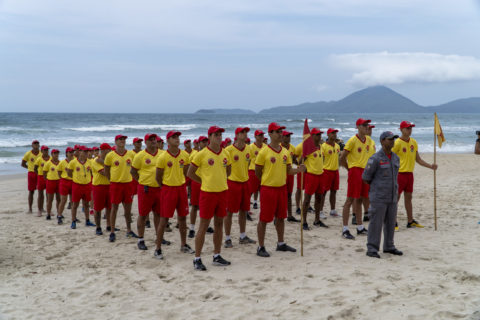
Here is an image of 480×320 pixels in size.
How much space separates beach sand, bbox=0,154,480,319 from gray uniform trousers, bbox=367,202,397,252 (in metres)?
0.22

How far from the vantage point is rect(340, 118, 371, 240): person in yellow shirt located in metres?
7.99

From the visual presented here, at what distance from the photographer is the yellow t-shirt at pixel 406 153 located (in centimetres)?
844

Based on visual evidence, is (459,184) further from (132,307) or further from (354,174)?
(132,307)

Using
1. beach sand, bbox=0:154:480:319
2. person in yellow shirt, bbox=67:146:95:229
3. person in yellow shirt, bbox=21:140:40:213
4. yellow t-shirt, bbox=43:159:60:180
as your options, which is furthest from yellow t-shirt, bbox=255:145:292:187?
person in yellow shirt, bbox=21:140:40:213

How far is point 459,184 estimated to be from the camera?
14.2 m

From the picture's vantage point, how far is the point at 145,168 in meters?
7.55

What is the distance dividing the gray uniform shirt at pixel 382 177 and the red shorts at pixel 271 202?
4.70 feet

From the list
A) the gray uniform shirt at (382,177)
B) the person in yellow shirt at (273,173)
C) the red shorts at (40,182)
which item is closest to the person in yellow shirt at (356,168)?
the gray uniform shirt at (382,177)

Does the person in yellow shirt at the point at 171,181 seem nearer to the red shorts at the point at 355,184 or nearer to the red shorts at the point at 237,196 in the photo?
the red shorts at the point at 237,196

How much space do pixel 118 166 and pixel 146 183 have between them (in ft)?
3.22

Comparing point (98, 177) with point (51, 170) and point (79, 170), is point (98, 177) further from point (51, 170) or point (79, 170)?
point (51, 170)

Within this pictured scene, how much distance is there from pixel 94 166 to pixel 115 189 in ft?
2.46

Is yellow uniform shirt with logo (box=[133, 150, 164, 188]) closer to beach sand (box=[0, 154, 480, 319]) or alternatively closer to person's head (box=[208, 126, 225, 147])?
beach sand (box=[0, 154, 480, 319])

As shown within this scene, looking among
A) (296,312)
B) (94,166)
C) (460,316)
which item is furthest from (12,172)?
(460,316)
